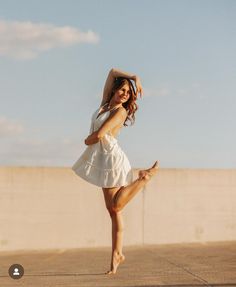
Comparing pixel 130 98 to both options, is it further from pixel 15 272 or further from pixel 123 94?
pixel 15 272

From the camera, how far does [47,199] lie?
9703 millimetres

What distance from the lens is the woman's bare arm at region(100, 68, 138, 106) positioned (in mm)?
4186

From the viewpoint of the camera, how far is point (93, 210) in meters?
9.88

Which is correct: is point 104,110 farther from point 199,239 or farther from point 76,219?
point 199,239

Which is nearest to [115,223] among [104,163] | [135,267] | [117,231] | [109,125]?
[117,231]

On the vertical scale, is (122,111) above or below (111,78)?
below

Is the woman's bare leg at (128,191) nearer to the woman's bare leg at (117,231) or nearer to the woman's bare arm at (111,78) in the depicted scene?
the woman's bare leg at (117,231)

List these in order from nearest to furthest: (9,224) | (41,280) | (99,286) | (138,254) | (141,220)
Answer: (99,286), (41,280), (138,254), (9,224), (141,220)

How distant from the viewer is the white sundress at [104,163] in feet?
13.6

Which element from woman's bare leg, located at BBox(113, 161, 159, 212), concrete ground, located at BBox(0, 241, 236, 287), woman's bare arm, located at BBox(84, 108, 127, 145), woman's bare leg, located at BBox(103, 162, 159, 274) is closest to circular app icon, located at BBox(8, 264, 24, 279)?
concrete ground, located at BBox(0, 241, 236, 287)

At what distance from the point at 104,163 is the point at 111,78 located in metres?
0.64

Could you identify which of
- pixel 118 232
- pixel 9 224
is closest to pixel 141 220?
pixel 9 224

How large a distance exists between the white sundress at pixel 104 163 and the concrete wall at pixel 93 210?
5563 mm

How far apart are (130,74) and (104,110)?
1.09 ft
